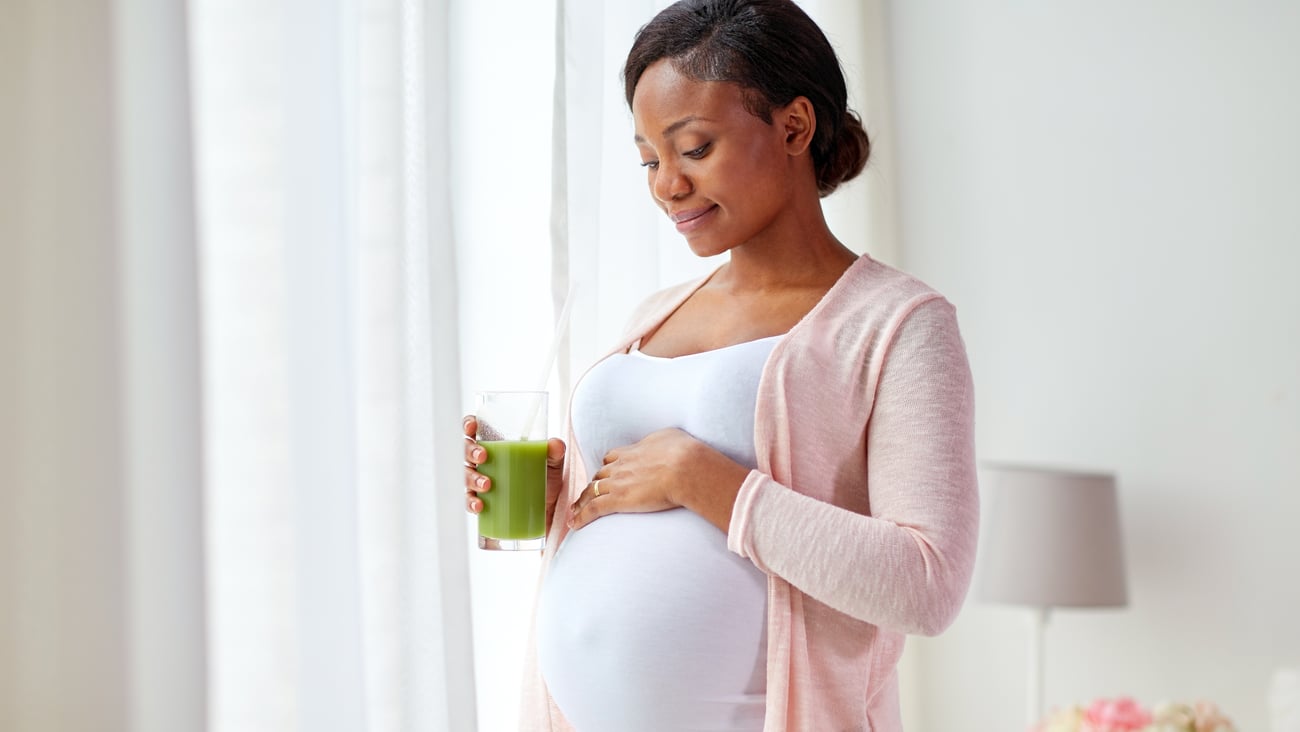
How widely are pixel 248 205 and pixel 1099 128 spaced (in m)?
1.80

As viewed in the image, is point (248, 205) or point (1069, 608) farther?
point (1069, 608)

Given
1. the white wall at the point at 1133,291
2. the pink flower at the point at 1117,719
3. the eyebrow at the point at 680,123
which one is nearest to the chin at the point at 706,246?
the eyebrow at the point at 680,123

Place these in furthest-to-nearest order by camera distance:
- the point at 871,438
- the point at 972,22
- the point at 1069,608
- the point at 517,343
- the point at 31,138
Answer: the point at 972,22 → the point at 1069,608 → the point at 517,343 → the point at 871,438 → the point at 31,138

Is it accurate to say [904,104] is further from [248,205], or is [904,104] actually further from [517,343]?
[248,205]

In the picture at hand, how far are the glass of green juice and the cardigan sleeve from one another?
0.69 feet

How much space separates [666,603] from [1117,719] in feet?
1.83

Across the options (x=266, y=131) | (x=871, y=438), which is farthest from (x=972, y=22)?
(x=266, y=131)

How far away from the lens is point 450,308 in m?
1.04

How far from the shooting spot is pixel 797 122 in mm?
1049

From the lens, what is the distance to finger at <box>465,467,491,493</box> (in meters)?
1.00

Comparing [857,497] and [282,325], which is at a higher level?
[282,325]

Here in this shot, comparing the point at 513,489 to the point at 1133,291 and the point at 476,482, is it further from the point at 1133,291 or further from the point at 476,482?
the point at 1133,291

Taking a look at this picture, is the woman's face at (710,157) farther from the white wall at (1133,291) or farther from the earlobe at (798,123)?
the white wall at (1133,291)

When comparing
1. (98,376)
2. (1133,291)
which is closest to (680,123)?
(98,376)
